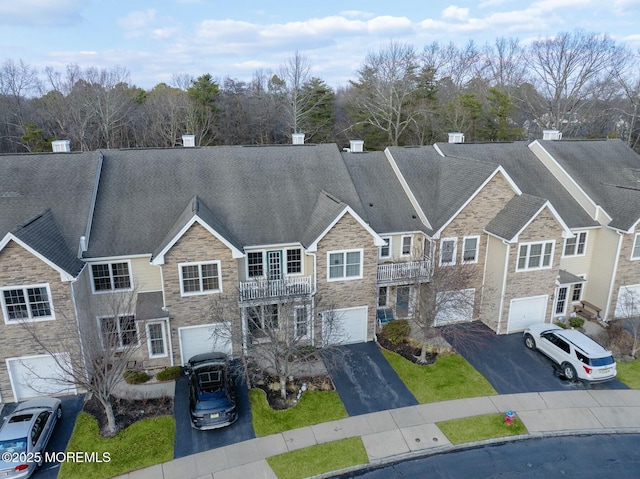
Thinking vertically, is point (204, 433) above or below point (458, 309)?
below

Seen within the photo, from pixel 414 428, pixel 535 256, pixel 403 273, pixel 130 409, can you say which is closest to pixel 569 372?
pixel 535 256

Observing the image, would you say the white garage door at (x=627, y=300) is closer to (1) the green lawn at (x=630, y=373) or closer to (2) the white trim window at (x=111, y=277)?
(1) the green lawn at (x=630, y=373)

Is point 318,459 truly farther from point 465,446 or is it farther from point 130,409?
point 130,409

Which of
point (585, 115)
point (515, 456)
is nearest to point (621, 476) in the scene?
point (515, 456)

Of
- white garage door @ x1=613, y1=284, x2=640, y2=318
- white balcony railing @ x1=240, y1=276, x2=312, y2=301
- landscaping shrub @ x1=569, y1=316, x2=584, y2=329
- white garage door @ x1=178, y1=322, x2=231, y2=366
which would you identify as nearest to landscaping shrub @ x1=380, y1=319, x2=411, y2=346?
white balcony railing @ x1=240, y1=276, x2=312, y2=301

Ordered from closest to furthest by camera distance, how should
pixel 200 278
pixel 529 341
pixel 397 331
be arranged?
pixel 200 278, pixel 529 341, pixel 397 331

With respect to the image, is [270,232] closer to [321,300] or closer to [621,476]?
[321,300]

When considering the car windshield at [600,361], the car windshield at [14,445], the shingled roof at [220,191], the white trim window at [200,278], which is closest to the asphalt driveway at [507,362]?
the car windshield at [600,361]
